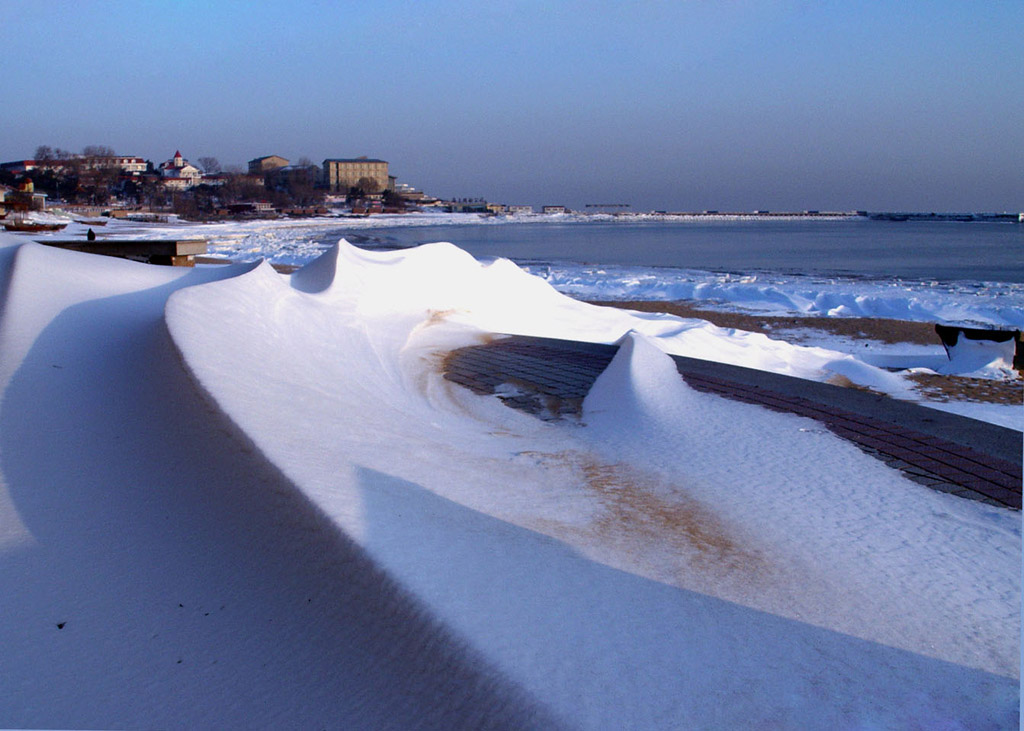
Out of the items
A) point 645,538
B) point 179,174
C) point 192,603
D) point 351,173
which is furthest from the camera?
point 351,173

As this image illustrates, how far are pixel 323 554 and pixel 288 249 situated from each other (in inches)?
1124

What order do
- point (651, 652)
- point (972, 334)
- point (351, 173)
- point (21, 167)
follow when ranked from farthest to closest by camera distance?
point (351, 173)
point (21, 167)
point (972, 334)
point (651, 652)

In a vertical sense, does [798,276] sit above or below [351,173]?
below

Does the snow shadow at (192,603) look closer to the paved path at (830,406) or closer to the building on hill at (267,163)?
the paved path at (830,406)

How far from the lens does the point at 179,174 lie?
118 m

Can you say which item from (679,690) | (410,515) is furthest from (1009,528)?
(410,515)

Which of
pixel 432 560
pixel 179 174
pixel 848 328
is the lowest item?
pixel 848 328

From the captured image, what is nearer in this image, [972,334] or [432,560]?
[432,560]

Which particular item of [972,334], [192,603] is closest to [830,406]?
[192,603]

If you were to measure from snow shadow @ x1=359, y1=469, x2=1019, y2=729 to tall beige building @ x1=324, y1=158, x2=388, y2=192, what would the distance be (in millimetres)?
134288

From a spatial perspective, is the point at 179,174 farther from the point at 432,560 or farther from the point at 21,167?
the point at 432,560

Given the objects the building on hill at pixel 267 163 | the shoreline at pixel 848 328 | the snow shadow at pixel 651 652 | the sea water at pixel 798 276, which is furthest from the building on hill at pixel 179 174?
the snow shadow at pixel 651 652

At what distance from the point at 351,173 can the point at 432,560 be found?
140 m

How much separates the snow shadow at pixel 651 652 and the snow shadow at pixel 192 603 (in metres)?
0.12
